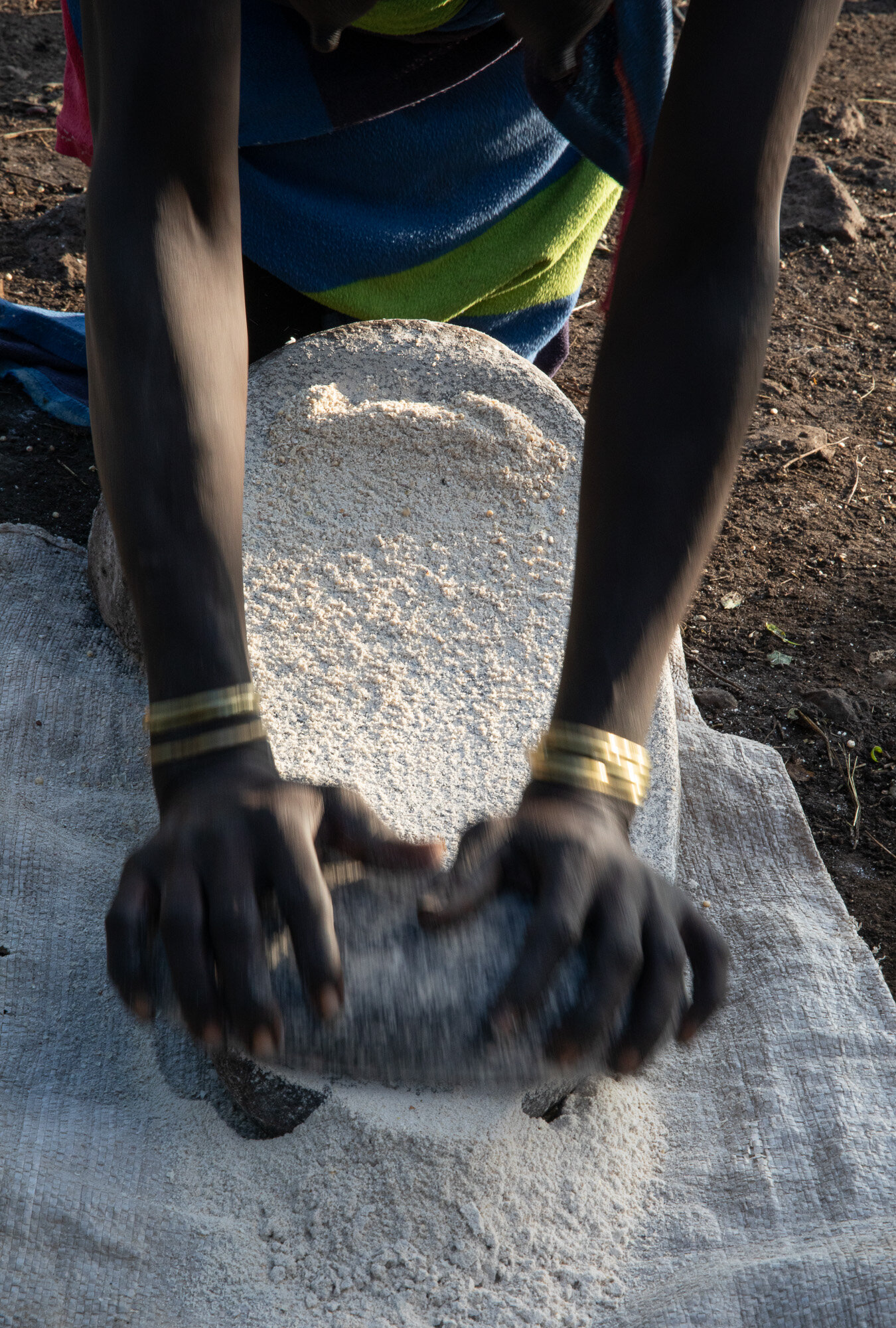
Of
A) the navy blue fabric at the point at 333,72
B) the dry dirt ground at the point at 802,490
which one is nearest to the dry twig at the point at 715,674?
the dry dirt ground at the point at 802,490

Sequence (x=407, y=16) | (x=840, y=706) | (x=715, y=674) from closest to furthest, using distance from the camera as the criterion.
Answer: (x=407, y=16)
(x=840, y=706)
(x=715, y=674)

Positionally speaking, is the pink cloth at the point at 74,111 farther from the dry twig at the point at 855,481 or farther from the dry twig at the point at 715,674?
the dry twig at the point at 855,481

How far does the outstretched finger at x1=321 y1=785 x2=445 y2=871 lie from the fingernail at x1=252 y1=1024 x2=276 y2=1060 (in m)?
0.22

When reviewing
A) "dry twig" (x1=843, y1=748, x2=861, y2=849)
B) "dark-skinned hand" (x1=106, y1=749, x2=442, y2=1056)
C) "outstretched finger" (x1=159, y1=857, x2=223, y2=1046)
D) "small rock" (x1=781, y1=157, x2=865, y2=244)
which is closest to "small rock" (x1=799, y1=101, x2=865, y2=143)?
"small rock" (x1=781, y1=157, x2=865, y2=244)

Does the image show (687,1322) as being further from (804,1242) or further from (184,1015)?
(184,1015)

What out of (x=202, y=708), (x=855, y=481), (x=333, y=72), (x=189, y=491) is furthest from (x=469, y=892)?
(x=855, y=481)

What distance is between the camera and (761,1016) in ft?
5.85

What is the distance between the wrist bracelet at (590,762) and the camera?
1175 millimetres

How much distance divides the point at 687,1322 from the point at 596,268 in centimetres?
356

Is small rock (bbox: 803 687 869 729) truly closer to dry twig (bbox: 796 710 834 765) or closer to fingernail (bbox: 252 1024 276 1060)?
dry twig (bbox: 796 710 834 765)

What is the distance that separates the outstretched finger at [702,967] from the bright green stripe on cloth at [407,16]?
1907mm

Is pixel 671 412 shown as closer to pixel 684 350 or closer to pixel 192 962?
pixel 684 350

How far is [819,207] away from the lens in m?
4.21

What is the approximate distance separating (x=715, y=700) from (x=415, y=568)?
0.80m
